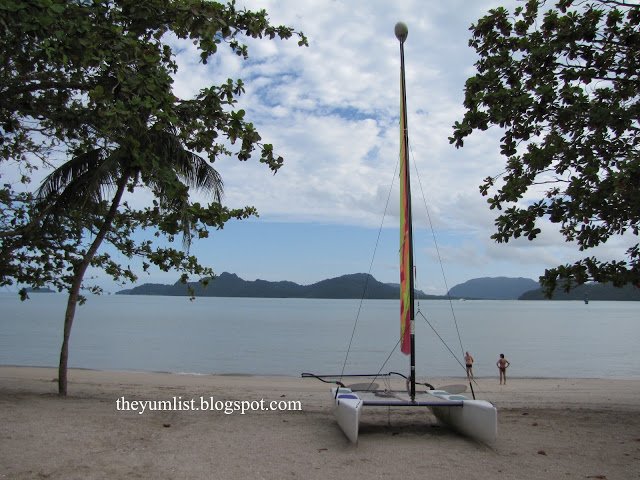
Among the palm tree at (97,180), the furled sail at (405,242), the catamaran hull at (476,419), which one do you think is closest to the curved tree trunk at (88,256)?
the palm tree at (97,180)

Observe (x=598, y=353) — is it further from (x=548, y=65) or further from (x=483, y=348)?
(x=548, y=65)

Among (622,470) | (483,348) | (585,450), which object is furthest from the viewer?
(483,348)

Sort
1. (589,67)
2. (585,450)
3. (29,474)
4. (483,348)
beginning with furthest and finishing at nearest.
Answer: (483,348) < (589,67) < (585,450) < (29,474)

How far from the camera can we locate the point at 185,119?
6.75 metres

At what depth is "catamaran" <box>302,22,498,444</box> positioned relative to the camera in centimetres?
762

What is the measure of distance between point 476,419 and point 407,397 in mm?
1713

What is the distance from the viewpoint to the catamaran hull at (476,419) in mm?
7508

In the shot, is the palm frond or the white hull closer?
the white hull

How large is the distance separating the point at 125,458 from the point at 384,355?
111 feet

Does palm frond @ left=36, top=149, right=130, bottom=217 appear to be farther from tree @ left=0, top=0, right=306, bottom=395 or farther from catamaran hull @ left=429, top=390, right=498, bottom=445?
catamaran hull @ left=429, top=390, right=498, bottom=445

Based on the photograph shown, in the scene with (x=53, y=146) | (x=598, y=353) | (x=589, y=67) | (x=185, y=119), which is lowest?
(x=598, y=353)

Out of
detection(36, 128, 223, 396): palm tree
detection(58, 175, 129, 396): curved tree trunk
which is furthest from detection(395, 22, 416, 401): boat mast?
detection(58, 175, 129, 396): curved tree trunk

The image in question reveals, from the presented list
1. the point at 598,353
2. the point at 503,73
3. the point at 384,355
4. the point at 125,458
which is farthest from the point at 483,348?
the point at 125,458

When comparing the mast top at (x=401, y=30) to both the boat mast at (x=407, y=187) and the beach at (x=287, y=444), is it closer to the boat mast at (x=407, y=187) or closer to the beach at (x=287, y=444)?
the boat mast at (x=407, y=187)
